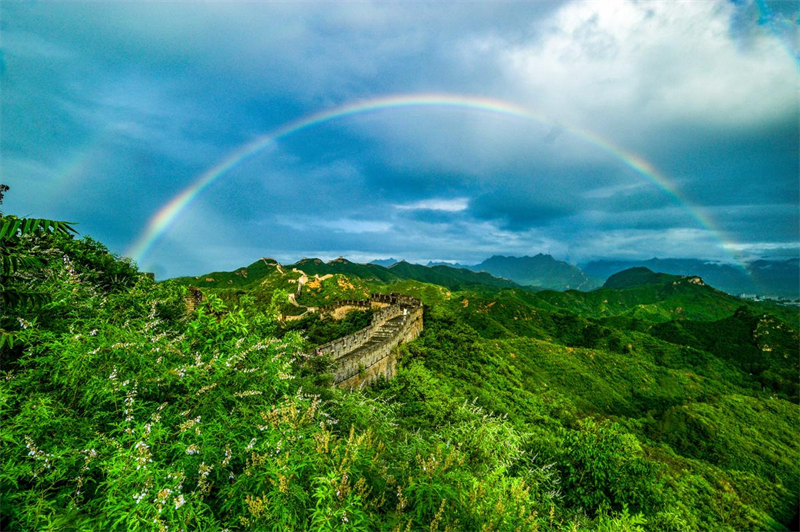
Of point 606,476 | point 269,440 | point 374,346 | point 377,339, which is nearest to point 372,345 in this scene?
point 374,346

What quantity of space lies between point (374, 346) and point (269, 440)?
14.9 meters

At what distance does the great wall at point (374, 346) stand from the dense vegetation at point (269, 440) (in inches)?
49.6

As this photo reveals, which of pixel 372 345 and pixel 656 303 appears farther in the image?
pixel 656 303

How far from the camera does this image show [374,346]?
63.2ft

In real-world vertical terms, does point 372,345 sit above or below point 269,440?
below

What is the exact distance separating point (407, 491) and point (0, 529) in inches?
174

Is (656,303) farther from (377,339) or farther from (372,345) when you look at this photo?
(372,345)

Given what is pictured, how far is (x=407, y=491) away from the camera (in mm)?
4453

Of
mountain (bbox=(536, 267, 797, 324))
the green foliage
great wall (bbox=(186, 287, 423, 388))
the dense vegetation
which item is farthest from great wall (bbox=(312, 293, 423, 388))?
mountain (bbox=(536, 267, 797, 324))

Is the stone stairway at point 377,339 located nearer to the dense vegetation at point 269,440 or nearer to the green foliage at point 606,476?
the dense vegetation at point 269,440

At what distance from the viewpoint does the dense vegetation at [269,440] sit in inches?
149

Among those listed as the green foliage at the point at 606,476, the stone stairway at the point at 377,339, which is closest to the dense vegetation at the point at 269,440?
the green foliage at the point at 606,476

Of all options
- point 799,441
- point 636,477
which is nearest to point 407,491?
point 636,477

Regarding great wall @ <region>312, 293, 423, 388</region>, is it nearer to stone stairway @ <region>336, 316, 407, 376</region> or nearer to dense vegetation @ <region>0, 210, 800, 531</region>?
stone stairway @ <region>336, 316, 407, 376</region>
